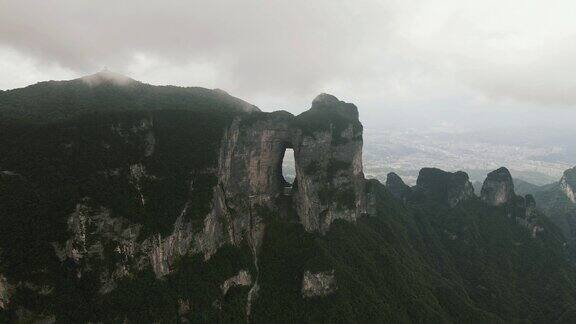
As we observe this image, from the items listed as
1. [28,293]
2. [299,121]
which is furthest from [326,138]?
[28,293]

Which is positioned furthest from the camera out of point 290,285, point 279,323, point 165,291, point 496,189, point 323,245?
point 496,189

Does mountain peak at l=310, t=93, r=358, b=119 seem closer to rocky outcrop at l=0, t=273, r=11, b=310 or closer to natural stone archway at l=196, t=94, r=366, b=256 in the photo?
natural stone archway at l=196, t=94, r=366, b=256

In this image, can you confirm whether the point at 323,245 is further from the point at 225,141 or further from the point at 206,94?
the point at 206,94

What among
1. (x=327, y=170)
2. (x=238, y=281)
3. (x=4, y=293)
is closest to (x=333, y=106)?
(x=327, y=170)

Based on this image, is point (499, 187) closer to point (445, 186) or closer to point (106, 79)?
point (445, 186)

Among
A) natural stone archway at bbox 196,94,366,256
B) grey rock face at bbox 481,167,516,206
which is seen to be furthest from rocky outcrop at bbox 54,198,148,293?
grey rock face at bbox 481,167,516,206
